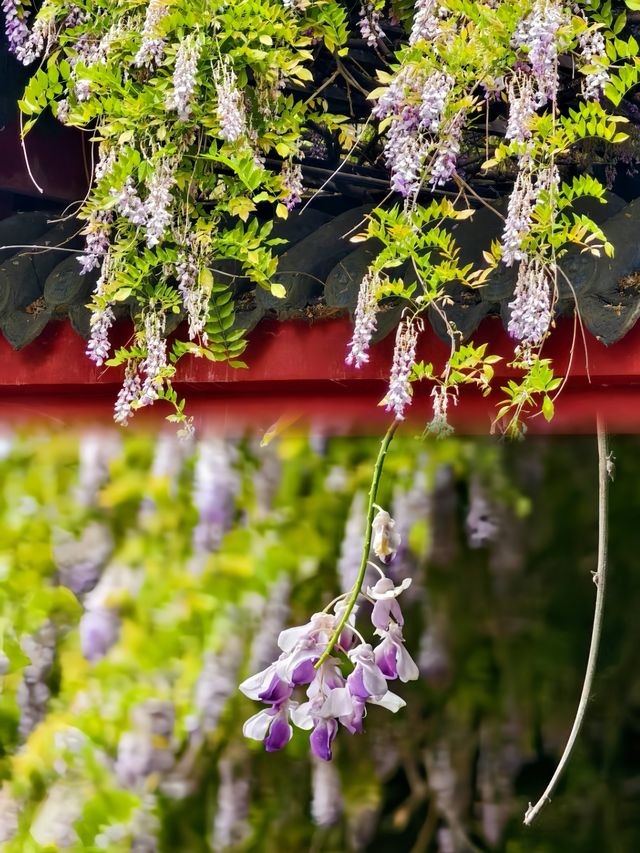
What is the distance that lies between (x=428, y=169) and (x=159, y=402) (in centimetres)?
74

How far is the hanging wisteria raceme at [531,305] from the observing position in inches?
61.4

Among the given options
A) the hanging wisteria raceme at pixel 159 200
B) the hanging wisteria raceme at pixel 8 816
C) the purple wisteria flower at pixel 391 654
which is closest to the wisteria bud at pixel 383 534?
the purple wisteria flower at pixel 391 654

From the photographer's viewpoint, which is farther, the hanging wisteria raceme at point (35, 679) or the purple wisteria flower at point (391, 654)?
the hanging wisteria raceme at point (35, 679)

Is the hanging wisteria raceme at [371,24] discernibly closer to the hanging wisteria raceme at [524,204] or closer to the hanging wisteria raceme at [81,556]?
the hanging wisteria raceme at [524,204]

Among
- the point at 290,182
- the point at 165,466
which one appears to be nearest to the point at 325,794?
the point at 165,466

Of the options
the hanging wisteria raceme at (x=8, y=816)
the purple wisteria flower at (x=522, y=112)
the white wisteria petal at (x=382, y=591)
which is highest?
the purple wisteria flower at (x=522, y=112)

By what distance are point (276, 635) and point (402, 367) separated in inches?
50.8

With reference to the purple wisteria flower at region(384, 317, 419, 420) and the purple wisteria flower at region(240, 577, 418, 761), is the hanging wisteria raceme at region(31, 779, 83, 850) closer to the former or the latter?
the purple wisteria flower at region(240, 577, 418, 761)

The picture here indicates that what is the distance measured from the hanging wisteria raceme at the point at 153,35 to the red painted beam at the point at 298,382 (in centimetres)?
47

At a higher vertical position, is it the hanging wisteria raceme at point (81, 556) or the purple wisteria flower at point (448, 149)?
the purple wisteria flower at point (448, 149)

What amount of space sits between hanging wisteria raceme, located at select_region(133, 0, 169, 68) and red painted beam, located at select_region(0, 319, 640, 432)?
0.47 meters

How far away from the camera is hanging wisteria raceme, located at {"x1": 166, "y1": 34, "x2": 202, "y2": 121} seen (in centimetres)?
174

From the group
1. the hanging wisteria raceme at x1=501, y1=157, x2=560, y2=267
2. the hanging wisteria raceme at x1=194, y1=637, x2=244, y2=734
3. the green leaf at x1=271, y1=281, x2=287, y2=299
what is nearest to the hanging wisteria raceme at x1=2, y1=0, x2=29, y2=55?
the green leaf at x1=271, y1=281, x2=287, y2=299

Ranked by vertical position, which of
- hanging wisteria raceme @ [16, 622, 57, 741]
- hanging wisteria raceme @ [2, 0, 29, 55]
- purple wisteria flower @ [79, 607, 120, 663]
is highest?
hanging wisteria raceme @ [2, 0, 29, 55]
